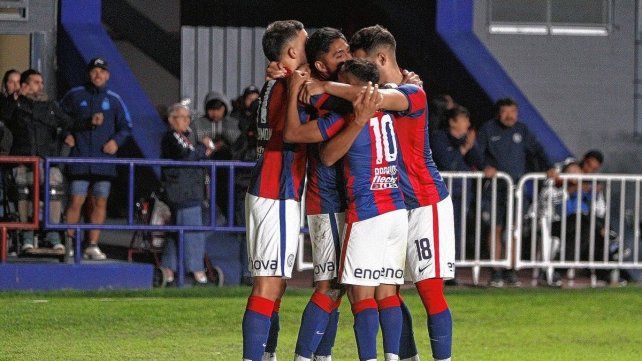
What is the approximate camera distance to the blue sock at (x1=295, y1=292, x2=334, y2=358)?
8477 mm

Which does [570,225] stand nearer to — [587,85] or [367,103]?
[587,85]

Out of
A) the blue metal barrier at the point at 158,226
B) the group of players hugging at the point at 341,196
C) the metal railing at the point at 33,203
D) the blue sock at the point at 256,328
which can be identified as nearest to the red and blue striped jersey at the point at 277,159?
the group of players hugging at the point at 341,196

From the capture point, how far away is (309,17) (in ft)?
68.8

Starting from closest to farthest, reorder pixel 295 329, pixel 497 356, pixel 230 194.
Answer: pixel 497 356 → pixel 295 329 → pixel 230 194

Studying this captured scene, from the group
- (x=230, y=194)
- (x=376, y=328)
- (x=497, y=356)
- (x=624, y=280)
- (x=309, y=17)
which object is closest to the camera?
(x=376, y=328)

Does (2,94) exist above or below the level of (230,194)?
above

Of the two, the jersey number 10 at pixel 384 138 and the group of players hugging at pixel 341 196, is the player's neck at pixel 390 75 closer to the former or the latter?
the group of players hugging at pixel 341 196

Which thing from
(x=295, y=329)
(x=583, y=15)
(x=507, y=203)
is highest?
(x=583, y=15)

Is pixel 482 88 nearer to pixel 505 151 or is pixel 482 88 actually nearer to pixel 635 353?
pixel 505 151

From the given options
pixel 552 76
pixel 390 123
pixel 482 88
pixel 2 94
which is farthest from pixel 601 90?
pixel 390 123

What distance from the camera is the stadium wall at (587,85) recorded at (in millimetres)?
18281

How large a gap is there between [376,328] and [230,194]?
6.16 metres

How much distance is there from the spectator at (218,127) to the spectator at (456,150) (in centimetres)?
223

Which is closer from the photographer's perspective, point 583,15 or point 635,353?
point 635,353
